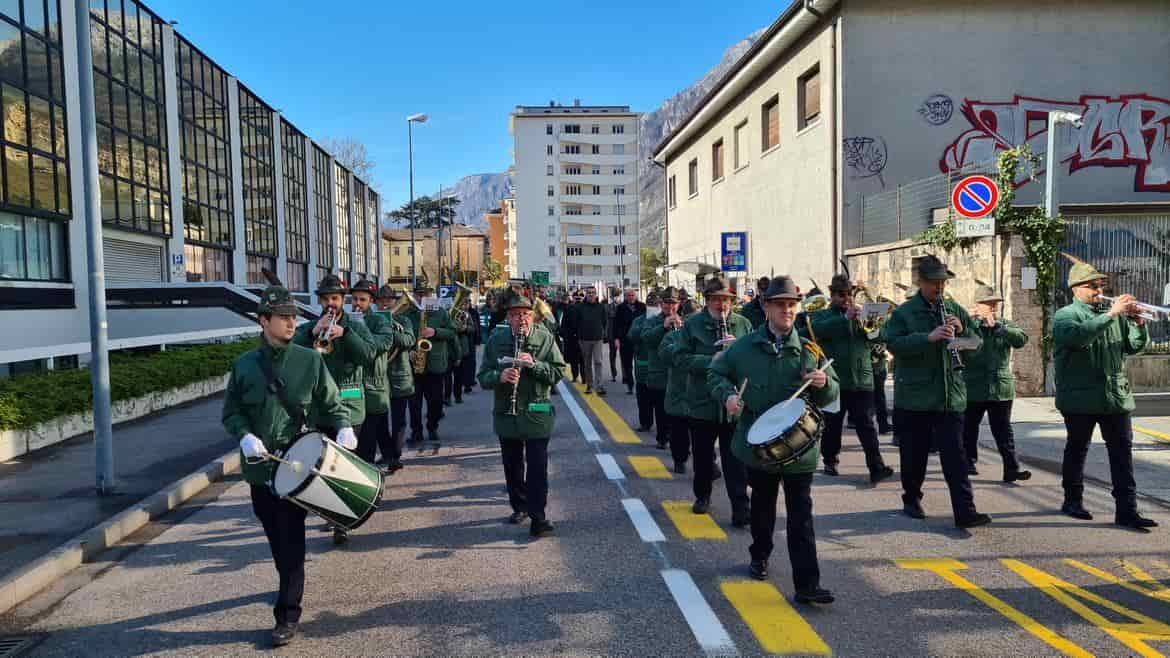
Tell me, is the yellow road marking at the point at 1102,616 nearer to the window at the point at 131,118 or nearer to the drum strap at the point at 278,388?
the drum strap at the point at 278,388

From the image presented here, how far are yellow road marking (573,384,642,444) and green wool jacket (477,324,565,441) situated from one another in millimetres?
4141

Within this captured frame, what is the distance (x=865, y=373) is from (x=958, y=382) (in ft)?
6.38

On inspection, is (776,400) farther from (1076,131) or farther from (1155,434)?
(1076,131)

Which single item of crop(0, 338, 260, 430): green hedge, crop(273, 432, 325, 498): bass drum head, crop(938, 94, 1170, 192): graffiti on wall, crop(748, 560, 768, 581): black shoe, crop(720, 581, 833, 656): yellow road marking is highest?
crop(938, 94, 1170, 192): graffiti on wall

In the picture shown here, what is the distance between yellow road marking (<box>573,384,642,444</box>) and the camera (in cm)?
1070

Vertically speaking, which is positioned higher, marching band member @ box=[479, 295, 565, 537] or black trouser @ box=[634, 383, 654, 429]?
marching band member @ box=[479, 295, 565, 537]

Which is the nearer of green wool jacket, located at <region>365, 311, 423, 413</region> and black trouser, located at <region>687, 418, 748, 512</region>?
black trouser, located at <region>687, 418, 748, 512</region>

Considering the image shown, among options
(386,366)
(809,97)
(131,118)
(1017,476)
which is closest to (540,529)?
(386,366)

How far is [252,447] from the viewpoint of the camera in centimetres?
424

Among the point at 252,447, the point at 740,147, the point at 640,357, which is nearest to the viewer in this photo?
the point at 252,447

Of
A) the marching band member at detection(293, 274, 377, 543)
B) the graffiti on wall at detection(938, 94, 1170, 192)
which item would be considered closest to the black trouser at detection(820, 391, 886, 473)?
Result: the marching band member at detection(293, 274, 377, 543)

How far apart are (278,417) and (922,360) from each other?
16.0 feet

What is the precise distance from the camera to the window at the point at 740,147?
26.6 meters

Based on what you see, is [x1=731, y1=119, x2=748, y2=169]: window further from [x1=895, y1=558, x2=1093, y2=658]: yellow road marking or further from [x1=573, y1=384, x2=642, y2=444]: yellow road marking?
[x1=895, y1=558, x2=1093, y2=658]: yellow road marking
